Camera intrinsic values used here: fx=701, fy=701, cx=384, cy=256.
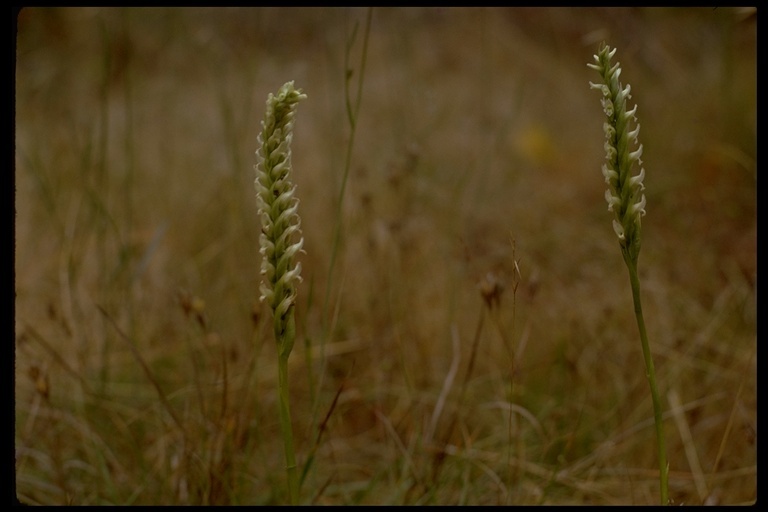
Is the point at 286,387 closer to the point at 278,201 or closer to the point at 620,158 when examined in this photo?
A: the point at 278,201

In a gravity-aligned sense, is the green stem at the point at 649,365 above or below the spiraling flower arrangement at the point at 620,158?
below

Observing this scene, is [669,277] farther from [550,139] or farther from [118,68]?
[118,68]

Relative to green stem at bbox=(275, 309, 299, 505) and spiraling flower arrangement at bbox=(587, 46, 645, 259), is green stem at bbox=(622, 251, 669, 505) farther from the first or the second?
green stem at bbox=(275, 309, 299, 505)

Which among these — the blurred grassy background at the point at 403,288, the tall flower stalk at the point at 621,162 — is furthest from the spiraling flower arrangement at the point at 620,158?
the blurred grassy background at the point at 403,288

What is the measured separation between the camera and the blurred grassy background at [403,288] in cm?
137

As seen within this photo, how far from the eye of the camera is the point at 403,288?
2207 millimetres

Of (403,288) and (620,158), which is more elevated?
(620,158)

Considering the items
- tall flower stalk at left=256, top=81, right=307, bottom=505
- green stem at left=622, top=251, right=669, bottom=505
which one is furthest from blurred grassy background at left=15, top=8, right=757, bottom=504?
tall flower stalk at left=256, top=81, right=307, bottom=505

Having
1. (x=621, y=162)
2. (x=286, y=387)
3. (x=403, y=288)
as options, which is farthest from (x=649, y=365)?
(x=403, y=288)

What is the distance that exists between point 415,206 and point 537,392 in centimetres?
124

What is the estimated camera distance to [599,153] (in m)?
3.50

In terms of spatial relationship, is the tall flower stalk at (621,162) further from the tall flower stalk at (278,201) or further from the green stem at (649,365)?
the tall flower stalk at (278,201)
